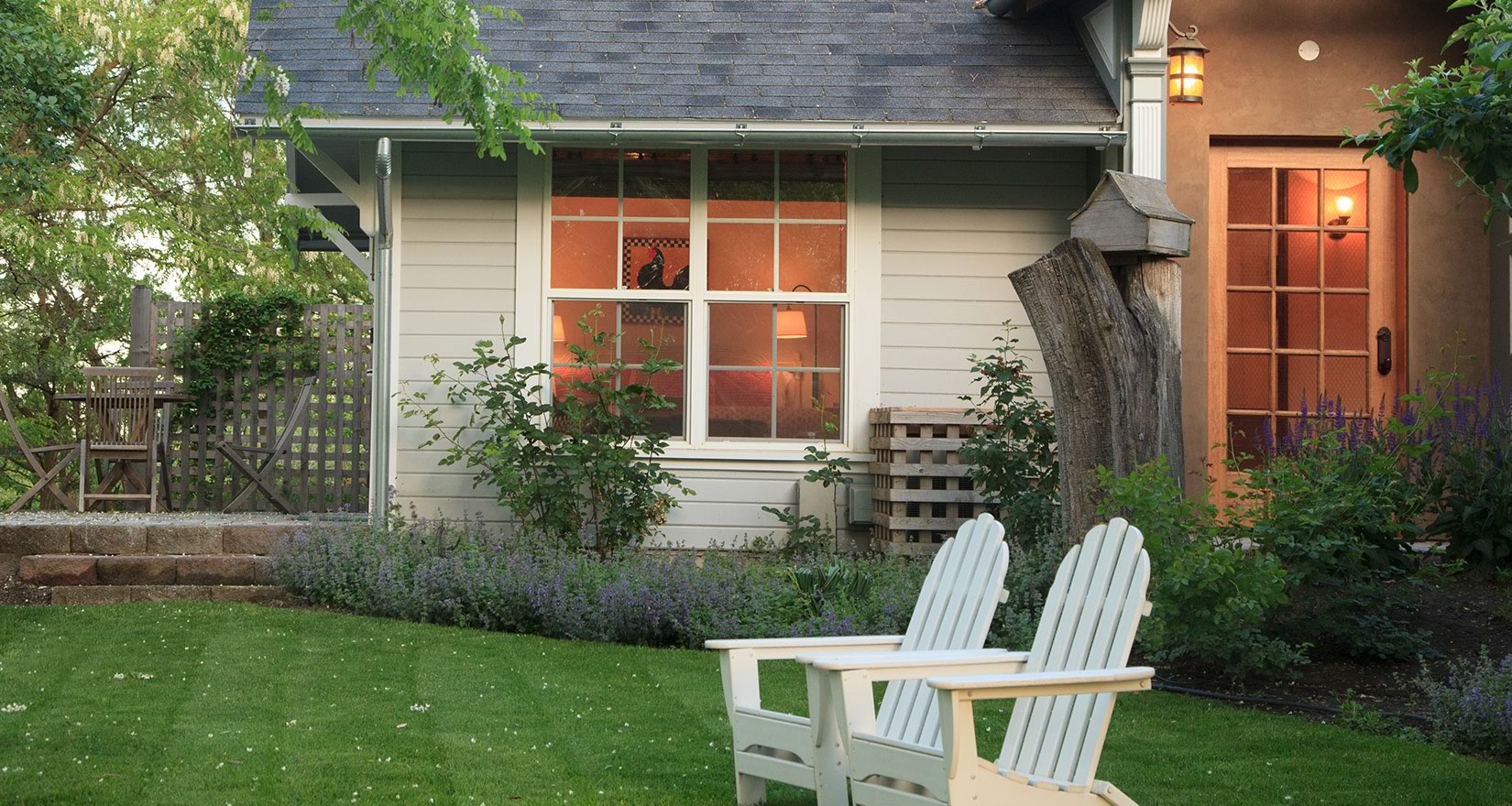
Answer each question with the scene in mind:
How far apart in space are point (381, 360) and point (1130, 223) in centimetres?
447

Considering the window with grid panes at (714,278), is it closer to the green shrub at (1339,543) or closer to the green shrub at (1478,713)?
the green shrub at (1339,543)

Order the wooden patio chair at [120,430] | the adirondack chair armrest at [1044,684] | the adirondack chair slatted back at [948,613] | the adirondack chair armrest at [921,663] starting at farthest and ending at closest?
the wooden patio chair at [120,430] → the adirondack chair slatted back at [948,613] → the adirondack chair armrest at [921,663] → the adirondack chair armrest at [1044,684]

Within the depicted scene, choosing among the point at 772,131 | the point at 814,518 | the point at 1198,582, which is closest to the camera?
the point at 1198,582

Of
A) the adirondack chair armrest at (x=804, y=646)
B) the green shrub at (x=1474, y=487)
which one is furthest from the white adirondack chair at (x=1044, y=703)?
the green shrub at (x=1474, y=487)

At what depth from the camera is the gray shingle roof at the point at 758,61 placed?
872cm

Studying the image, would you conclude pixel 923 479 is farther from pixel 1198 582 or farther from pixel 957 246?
pixel 1198 582

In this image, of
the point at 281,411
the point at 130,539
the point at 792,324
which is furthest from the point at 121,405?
the point at 792,324

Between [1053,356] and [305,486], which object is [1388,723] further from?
[305,486]

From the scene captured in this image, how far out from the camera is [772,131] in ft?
28.3

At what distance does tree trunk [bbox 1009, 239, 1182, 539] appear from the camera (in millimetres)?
6445

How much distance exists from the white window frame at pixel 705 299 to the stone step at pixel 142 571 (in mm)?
2016

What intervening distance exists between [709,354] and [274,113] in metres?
3.63

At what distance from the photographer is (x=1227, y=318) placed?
876cm

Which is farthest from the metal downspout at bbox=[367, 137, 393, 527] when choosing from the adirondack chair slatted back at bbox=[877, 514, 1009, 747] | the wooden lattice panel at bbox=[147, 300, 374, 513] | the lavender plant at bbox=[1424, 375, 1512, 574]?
the lavender plant at bbox=[1424, 375, 1512, 574]
